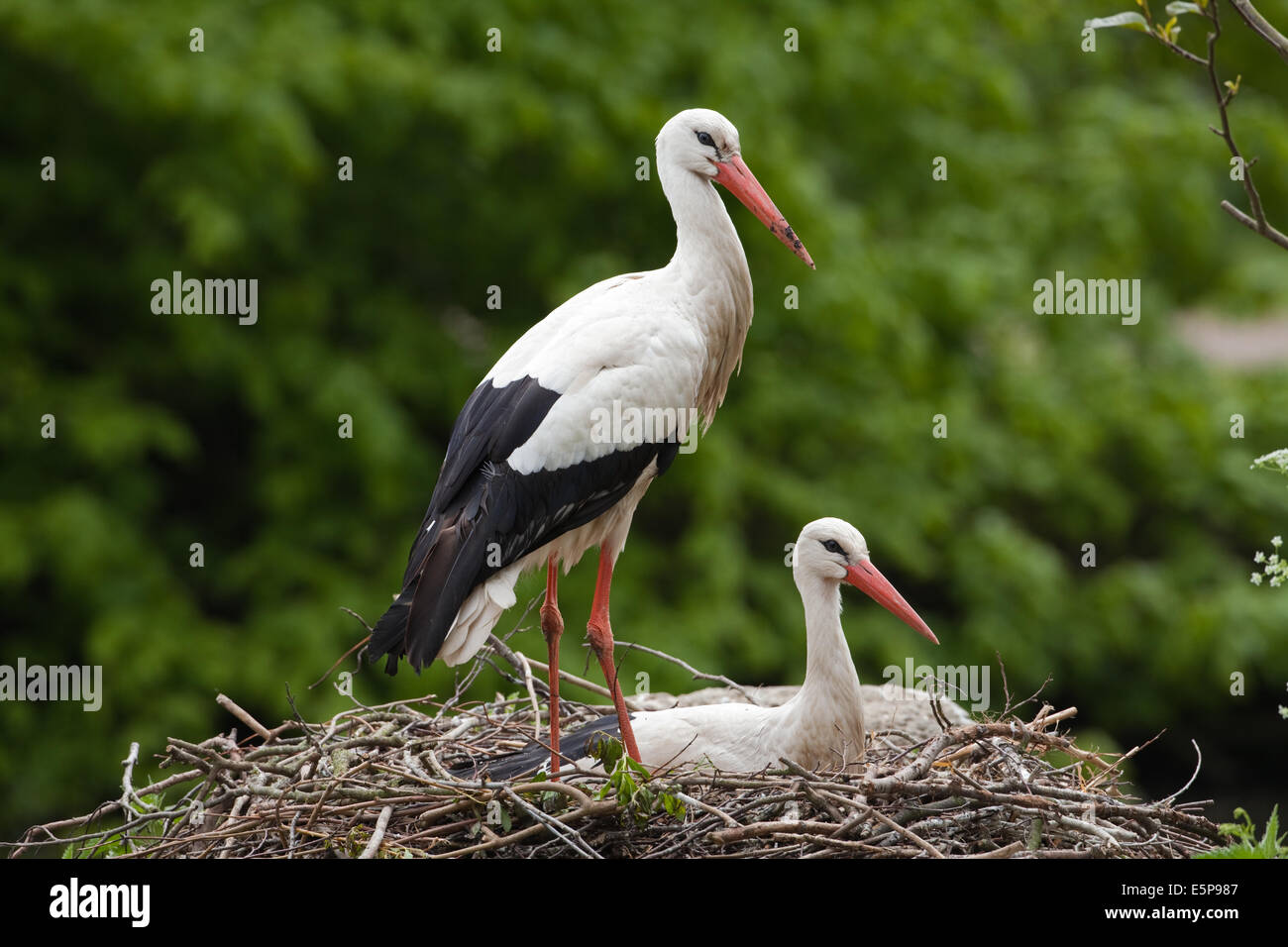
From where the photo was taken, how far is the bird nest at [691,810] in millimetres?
3301

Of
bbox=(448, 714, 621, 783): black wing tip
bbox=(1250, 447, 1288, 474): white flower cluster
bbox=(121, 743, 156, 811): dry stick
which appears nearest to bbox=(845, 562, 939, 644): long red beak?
bbox=(448, 714, 621, 783): black wing tip

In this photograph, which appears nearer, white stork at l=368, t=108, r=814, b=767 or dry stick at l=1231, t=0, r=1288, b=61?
dry stick at l=1231, t=0, r=1288, b=61

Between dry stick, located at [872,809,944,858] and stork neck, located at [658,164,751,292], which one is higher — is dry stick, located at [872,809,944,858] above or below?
below

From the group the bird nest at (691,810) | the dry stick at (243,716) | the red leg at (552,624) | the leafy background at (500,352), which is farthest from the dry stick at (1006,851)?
the leafy background at (500,352)

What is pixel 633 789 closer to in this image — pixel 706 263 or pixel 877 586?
pixel 877 586

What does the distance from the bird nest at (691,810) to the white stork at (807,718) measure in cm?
9

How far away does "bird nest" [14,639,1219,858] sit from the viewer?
3301 millimetres

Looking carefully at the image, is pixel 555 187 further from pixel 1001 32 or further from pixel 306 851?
pixel 306 851

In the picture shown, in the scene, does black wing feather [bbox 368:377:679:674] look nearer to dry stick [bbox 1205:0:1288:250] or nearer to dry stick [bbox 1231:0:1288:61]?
dry stick [bbox 1205:0:1288:250]

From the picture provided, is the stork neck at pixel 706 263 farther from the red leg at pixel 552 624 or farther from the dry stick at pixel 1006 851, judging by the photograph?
the dry stick at pixel 1006 851

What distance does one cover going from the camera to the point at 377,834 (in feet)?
10.8

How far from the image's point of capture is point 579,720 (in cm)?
475

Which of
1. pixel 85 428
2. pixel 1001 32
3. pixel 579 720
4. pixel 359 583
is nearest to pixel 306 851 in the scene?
pixel 579 720

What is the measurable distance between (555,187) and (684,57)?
1192mm
